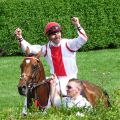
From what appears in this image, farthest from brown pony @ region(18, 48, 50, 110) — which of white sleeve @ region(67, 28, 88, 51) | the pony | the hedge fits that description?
the hedge

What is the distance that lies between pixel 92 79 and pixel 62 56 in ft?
21.9

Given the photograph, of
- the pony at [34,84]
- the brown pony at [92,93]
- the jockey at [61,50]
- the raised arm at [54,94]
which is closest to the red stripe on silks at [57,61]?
the jockey at [61,50]

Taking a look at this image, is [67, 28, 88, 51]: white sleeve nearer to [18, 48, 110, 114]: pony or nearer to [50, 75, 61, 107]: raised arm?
[18, 48, 110, 114]: pony

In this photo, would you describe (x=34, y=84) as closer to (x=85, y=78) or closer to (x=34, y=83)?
(x=34, y=83)

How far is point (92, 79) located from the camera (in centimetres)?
1542

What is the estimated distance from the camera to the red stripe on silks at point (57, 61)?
8.72m

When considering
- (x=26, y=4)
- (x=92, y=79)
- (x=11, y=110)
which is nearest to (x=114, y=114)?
(x=11, y=110)

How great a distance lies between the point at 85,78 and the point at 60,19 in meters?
6.18

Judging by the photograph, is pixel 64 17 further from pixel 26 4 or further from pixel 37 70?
pixel 37 70

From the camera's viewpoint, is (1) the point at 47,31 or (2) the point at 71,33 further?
(2) the point at 71,33

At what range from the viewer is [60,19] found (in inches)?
849

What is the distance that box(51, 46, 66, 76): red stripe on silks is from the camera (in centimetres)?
872

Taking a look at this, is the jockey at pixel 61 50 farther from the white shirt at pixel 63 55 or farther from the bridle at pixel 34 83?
the bridle at pixel 34 83

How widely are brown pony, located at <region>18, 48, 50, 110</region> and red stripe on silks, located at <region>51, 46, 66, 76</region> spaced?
1.70 ft
